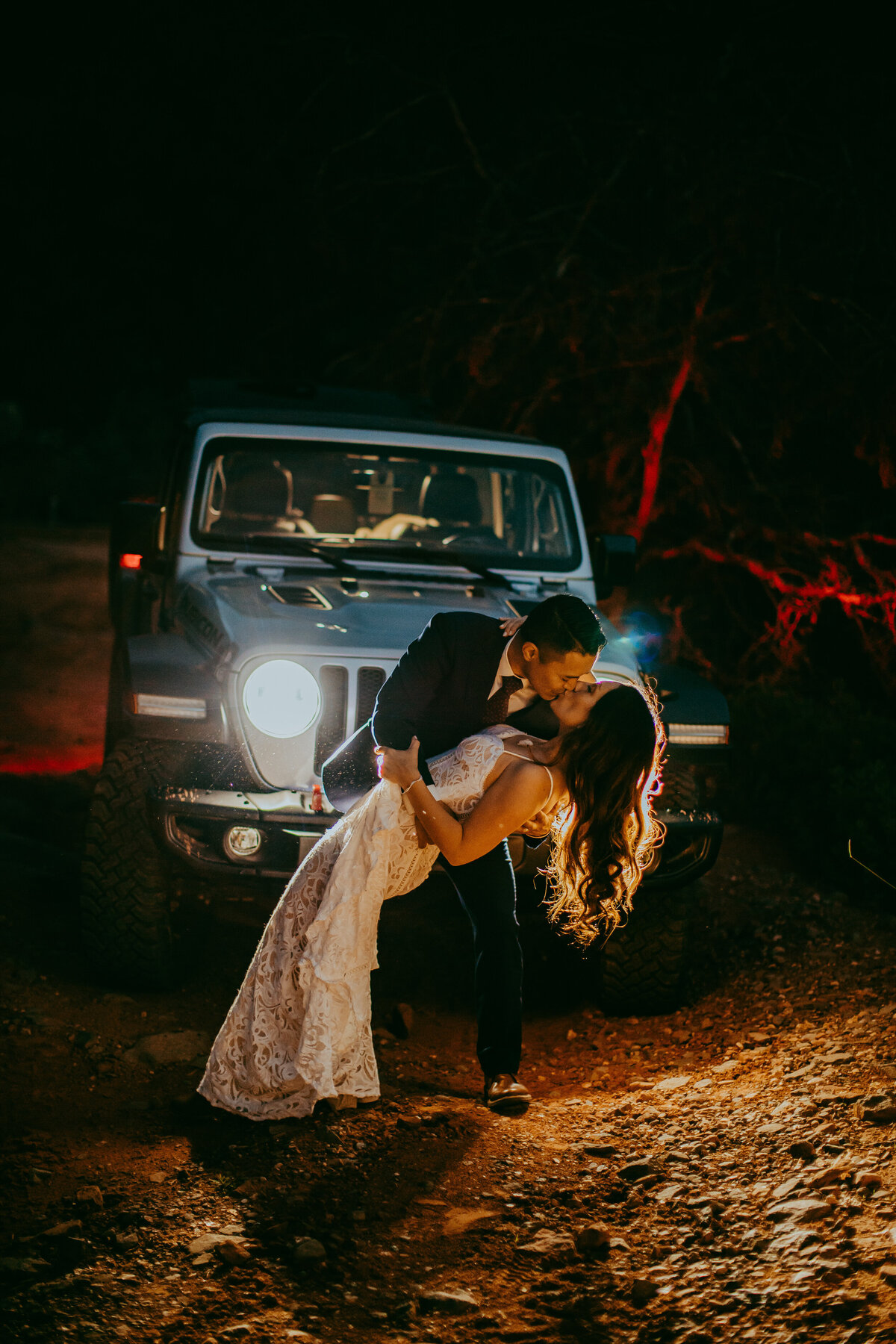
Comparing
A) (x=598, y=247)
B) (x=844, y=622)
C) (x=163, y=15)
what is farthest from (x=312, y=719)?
(x=163, y=15)

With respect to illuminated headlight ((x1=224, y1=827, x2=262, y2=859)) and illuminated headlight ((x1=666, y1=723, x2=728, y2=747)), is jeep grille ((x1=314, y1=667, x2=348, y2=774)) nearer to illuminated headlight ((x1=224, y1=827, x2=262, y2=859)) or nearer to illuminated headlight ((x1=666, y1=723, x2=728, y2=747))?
illuminated headlight ((x1=224, y1=827, x2=262, y2=859))

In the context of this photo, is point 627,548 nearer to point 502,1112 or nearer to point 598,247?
point 502,1112

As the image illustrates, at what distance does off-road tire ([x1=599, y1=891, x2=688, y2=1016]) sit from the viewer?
423 centimetres

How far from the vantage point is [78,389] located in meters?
26.0

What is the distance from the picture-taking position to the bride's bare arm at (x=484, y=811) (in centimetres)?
321

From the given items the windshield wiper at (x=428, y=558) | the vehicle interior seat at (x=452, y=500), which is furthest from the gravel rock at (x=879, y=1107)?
the vehicle interior seat at (x=452, y=500)

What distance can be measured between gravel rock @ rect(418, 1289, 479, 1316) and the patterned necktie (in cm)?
149

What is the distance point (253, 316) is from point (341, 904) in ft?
34.3

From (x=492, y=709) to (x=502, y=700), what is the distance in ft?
0.12

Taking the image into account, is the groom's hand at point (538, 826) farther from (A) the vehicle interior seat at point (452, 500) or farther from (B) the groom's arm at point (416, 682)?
(A) the vehicle interior seat at point (452, 500)

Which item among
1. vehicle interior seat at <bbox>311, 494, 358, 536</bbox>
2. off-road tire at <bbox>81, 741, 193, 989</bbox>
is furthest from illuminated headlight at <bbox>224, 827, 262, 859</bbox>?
vehicle interior seat at <bbox>311, 494, 358, 536</bbox>

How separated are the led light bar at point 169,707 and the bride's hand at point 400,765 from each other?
991 millimetres

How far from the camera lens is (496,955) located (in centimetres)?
342

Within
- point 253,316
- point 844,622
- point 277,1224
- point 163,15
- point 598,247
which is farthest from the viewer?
point 253,316
